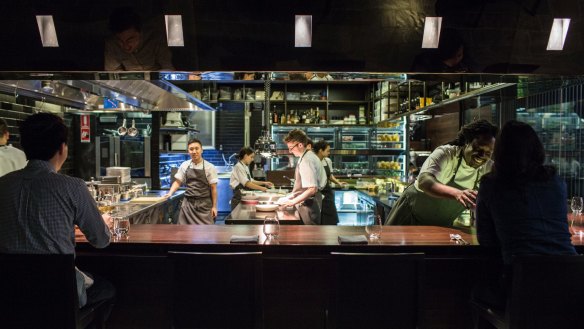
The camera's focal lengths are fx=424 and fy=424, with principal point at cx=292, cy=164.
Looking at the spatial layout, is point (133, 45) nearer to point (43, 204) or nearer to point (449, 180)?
point (43, 204)

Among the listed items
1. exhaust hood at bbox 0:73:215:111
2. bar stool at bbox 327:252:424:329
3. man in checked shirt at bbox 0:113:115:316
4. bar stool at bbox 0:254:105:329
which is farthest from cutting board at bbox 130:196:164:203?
bar stool at bbox 327:252:424:329

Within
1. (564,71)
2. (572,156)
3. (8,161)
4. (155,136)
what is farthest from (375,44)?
(155,136)

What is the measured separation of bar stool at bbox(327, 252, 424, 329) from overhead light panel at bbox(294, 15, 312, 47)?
1.87 meters

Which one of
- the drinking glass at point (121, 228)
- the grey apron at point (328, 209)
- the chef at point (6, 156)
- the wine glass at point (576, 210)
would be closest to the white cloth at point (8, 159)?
the chef at point (6, 156)

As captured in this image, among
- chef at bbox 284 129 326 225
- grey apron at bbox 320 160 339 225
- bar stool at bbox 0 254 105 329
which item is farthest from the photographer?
grey apron at bbox 320 160 339 225

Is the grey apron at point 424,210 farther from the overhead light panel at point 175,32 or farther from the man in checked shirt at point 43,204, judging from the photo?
the man in checked shirt at point 43,204

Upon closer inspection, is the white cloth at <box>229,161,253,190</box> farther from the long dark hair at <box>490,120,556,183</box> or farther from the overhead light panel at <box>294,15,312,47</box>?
the long dark hair at <box>490,120,556,183</box>

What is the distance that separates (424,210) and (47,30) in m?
3.25

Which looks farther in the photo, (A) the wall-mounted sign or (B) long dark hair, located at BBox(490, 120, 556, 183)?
(A) the wall-mounted sign

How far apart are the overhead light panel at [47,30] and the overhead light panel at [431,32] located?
9.14 feet

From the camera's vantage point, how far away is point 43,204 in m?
1.85

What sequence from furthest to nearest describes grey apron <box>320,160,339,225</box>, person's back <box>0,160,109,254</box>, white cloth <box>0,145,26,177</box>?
1. grey apron <box>320,160,339,225</box>
2. white cloth <box>0,145,26,177</box>
3. person's back <box>0,160,109,254</box>

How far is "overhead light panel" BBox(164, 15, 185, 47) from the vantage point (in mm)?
3139

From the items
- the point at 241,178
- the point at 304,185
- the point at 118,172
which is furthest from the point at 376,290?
the point at 118,172
